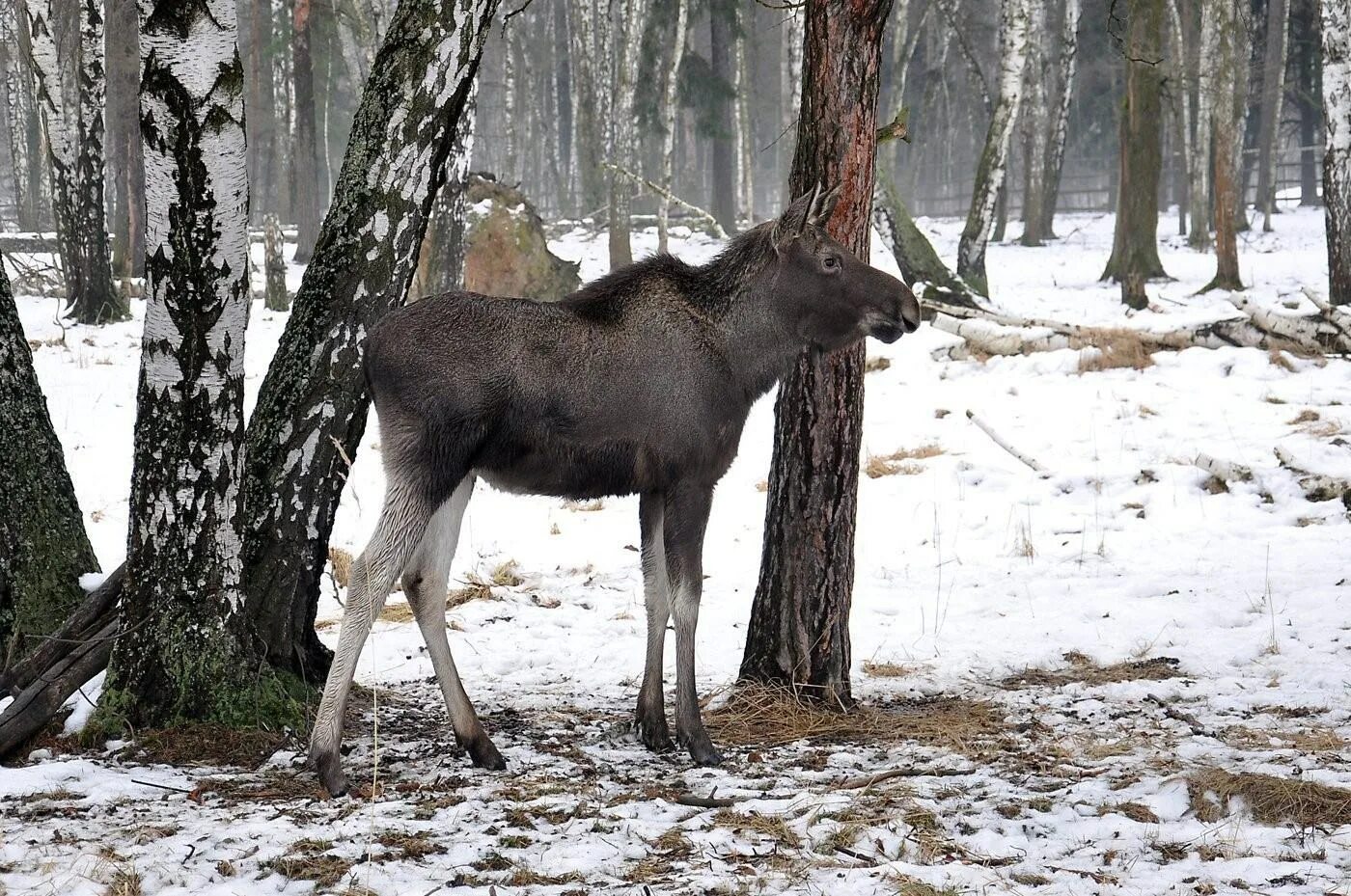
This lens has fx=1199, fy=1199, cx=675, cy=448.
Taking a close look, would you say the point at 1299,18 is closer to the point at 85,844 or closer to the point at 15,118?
the point at 15,118

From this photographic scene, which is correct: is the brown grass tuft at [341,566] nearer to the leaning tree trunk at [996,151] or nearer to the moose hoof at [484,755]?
the moose hoof at [484,755]

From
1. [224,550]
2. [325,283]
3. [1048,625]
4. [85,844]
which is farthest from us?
[1048,625]

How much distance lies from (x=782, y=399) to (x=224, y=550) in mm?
2582

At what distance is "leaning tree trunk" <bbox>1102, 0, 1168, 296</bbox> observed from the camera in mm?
18297

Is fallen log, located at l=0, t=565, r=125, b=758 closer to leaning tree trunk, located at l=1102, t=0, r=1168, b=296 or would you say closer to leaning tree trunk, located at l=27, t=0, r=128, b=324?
leaning tree trunk, located at l=27, t=0, r=128, b=324

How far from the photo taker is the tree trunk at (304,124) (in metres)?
25.2

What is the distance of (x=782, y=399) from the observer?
5738 millimetres

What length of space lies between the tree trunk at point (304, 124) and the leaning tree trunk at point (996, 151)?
12.9 metres

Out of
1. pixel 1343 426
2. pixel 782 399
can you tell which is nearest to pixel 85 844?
pixel 782 399

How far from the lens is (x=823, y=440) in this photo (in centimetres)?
560

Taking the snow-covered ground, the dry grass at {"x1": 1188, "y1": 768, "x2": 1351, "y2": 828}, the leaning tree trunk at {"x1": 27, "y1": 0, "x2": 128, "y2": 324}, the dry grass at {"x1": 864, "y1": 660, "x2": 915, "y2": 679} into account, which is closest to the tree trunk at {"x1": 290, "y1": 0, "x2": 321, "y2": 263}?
the leaning tree trunk at {"x1": 27, "y1": 0, "x2": 128, "y2": 324}

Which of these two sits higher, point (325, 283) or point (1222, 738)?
point (325, 283)

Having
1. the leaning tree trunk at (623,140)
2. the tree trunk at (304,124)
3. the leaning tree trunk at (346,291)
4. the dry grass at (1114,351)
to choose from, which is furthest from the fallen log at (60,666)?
the tree trunk at (304,124)

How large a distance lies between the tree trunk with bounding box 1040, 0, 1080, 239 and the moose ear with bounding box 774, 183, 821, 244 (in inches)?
1020
